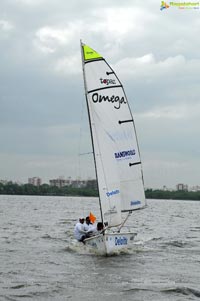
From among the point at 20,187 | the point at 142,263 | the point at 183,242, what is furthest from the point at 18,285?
the point at 20,187

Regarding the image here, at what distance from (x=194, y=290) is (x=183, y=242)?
1425 cm

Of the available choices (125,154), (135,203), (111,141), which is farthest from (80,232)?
(111,141)

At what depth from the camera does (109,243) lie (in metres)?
19.7

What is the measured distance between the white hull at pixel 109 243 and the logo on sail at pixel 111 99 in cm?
480

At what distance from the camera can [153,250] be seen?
23.6 metres

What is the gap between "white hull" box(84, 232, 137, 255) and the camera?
19.6m

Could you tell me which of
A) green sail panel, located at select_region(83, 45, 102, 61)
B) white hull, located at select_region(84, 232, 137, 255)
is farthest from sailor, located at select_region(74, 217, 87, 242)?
green sail panel, located at select_region(83, 45, 102, 61)

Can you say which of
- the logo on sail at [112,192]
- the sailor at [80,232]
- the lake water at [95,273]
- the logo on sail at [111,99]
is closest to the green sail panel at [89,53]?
the logo on sail at [111,99]

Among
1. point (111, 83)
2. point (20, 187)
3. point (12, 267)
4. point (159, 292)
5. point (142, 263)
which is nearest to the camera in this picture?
point (159, 292)

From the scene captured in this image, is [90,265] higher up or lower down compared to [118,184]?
lower down

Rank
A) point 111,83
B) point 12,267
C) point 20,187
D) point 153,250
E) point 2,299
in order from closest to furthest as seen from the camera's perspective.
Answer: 1. point 2,299
2. point 12,267
3. point 111,83
4. point 153,250
5. point 20,187

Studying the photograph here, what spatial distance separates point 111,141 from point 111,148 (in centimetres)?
26

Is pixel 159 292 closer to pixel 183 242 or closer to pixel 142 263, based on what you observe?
pixel 142 263

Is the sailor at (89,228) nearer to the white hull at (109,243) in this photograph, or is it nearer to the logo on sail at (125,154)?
the white hull at (109,243)
